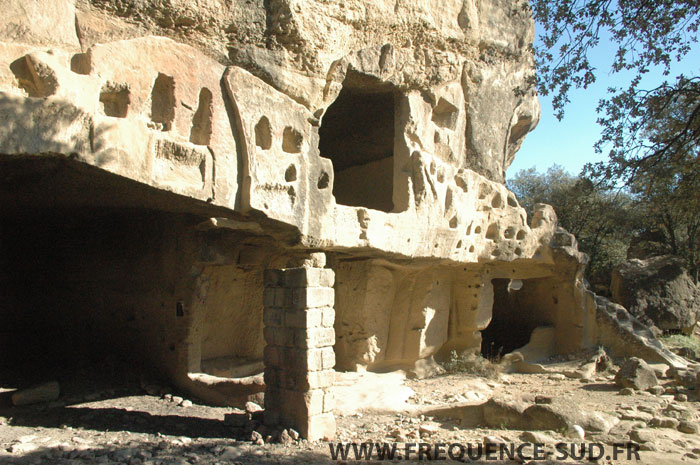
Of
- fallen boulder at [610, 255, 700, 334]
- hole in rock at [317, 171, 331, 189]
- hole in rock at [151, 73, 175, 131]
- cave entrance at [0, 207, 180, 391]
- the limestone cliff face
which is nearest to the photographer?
hole in rock at [151, 73, 175, 131]

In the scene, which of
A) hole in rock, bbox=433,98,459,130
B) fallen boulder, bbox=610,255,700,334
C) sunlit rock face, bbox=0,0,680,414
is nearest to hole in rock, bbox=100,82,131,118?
sunlit rock face, bbox=0,0,680,414

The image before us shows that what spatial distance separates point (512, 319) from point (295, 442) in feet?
26.8

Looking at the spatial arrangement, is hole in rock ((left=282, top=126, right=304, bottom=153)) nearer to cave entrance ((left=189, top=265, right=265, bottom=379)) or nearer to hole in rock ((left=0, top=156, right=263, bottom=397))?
hole in rock ((left=0, top=156, right=263, bottom=397))

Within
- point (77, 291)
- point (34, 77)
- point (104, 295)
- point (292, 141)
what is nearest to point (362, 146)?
point (292, 141)

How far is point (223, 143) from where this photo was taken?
534 centimetres

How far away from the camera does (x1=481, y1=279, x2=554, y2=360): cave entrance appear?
12.2 m

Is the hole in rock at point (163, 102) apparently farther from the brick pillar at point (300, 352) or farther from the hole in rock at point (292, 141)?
the brick pillar at point (300, 352)

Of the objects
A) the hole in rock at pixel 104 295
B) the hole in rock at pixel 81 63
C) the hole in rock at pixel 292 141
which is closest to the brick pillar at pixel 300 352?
the hole in rock at pixel 292 141

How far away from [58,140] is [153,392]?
13.8 feet

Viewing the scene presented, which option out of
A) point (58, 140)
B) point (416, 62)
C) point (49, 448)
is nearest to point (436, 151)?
point (416, 62)

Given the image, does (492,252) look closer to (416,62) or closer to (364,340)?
(364,340)

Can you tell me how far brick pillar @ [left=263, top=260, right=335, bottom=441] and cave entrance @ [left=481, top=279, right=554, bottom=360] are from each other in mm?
6615

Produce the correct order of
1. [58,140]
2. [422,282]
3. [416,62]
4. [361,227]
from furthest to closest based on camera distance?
[422,282]
[416,62]
[361,227]
[58,140]

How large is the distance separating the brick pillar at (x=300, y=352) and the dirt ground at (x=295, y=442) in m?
0.29
